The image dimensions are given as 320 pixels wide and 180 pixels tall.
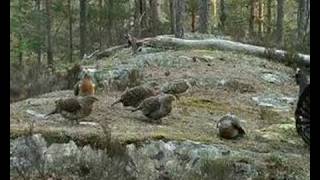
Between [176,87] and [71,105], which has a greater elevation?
[176,87]

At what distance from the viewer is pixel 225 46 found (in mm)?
16578

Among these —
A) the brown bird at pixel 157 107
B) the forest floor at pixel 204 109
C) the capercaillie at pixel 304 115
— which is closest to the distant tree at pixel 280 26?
the forest floor at pixel 204 109

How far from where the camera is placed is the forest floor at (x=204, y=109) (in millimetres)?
7944

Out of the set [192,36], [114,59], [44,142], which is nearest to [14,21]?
[192,36]

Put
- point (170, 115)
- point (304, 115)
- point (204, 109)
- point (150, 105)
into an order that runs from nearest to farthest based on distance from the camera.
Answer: point (304, 115), point (150, 105), point (170, 115), point (204, 109)

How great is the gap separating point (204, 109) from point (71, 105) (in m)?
2.93

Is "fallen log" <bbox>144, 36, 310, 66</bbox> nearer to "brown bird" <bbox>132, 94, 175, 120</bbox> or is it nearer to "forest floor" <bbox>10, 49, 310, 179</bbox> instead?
"forest floor" <bbox>10, 49, 310, 179</bbox>

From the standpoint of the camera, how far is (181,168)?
6645 mm

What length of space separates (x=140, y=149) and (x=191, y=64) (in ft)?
24.5

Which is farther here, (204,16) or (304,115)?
(204,16)

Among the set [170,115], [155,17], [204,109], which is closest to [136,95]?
[170,115]

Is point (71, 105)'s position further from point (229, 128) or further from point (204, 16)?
point (204, 16)

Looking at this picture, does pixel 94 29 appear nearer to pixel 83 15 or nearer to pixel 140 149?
pixel 83 15

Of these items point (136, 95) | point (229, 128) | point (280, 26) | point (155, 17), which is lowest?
point (229, 128)
